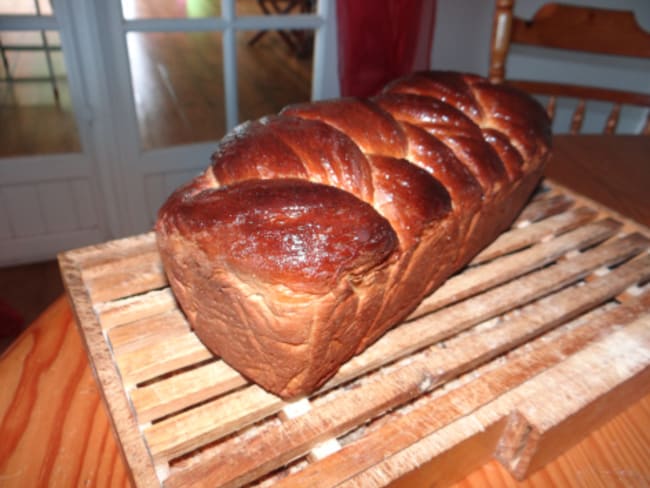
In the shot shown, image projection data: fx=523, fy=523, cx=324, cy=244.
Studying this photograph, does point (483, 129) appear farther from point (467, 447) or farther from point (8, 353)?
point (8, 353)

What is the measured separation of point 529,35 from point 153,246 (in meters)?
1.62

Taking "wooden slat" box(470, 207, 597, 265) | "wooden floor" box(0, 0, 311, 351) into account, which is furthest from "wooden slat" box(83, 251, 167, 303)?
"wooden floor" box(0, 0, 311, 351)

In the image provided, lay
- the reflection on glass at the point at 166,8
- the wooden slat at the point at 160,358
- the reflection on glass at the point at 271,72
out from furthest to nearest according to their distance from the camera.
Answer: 1. the reflection on glass at the point at 271,72
2. the reflection on glass at the point at 166,8
3. the wooden slat at the point at 160,358

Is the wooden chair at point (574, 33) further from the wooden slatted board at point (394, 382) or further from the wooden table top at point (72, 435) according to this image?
the wooden table top at point (72, 435)

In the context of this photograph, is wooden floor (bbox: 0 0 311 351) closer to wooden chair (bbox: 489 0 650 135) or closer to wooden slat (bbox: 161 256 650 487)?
wooden chair (bbox: 489 0 650 135)

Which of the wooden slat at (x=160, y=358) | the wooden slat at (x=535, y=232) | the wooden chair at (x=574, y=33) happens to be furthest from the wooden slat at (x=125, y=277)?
the wooden chair at (x=574, y=33)

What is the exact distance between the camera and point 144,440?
2.49 ft

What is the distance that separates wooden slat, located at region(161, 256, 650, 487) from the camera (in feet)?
2.39

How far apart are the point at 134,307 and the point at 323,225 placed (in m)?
0.49

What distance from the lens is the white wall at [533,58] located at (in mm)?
2883

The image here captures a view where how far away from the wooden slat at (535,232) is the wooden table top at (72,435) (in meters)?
0.42

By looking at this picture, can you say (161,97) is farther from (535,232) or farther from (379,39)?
(535,232)

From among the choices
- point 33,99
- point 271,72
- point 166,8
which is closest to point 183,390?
point 166,8

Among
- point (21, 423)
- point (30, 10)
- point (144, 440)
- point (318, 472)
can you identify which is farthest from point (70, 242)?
point (318, 472)
